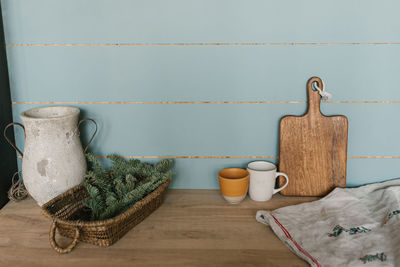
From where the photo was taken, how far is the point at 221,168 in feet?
3.51

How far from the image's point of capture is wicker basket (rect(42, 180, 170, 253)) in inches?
29.9

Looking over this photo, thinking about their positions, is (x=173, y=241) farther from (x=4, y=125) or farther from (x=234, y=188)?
(x=4, y=125)

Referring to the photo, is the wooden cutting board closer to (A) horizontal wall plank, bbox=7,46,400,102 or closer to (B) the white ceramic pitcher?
(A) horizontal wall plank, bbox=7,46,400,102

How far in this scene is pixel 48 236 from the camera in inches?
32.8

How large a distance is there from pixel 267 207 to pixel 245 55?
436 millimetres

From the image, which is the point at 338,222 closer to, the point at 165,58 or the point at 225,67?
the point at 225,67

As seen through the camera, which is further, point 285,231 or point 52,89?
point 52,89

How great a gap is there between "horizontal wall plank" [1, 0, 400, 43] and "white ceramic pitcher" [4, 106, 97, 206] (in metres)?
0.26

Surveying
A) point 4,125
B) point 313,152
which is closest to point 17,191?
point 4,125

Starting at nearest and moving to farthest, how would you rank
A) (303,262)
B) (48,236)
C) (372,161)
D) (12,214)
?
(303,262)
(48,236)
(12,214)
(372,161)

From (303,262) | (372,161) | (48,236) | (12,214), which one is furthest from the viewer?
(372,161)

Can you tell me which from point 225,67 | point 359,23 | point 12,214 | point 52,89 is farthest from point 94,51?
point 359,23

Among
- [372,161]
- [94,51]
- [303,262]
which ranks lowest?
[303,262]

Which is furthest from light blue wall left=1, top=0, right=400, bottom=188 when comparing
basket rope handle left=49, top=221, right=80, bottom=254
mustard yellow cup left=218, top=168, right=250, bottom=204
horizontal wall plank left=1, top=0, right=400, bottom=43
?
basket rope handle left=49, top=221, right=80, bottom=254
